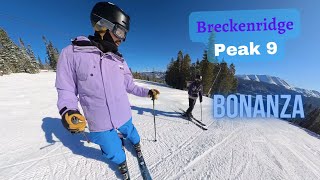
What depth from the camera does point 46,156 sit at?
4.36 meters

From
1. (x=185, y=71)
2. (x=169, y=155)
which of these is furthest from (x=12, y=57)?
(x=169, y=155)

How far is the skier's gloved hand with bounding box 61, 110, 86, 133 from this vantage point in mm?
2352

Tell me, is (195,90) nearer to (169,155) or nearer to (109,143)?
(169,155)

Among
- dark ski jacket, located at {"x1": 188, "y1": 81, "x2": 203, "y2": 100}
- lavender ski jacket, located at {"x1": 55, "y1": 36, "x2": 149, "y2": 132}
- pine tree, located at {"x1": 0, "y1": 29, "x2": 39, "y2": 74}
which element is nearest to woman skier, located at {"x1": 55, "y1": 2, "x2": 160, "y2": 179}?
lavender ski jacket, located at {"x1": 55, "y1": 36, "x2": 149, "y2": 132}

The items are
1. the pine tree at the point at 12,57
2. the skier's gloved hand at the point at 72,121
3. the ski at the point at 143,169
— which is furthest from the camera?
the pine tree at the point at 12,57

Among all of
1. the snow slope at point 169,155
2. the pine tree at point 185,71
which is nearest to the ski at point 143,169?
the snow slope at point 169,155

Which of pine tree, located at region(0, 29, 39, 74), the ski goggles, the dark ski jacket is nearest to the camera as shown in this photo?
the ski goggles

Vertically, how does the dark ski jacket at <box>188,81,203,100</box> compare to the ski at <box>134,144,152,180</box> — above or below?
above

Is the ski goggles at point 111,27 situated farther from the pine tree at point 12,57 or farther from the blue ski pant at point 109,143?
the pine tree at point 12,57

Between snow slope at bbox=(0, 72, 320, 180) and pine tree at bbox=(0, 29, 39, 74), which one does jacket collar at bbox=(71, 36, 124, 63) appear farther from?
pine tree at bbox=(0, 29, 39, 74)

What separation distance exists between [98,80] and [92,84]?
94mm

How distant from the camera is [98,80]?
2.69 meters

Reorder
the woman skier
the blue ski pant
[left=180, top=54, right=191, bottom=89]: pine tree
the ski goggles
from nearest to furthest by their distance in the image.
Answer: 1. the woman skier
2. the ski goggles
3. the blue ski pant
4. [left=180, top=54, right=191, bottom=89]: pine tree

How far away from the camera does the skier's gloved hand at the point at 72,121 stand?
2.35 meters
